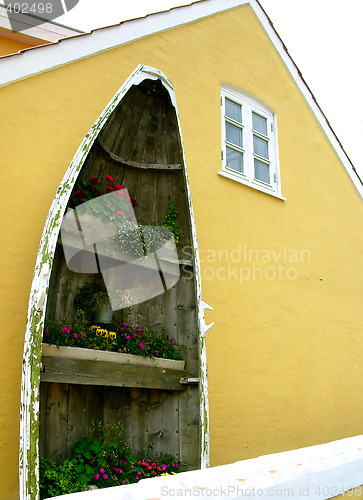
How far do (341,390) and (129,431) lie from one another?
3.30 metres

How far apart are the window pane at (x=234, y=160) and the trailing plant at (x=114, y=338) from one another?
97.4 inches

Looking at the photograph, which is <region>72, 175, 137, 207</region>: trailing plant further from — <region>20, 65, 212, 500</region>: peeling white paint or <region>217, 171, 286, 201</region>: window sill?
<region>217, 171, 286, 201</region>: window sill

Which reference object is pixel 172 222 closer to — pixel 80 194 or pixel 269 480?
pixel 80 194

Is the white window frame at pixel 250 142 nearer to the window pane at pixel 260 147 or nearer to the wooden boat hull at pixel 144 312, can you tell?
the window pane at pixel 260 147

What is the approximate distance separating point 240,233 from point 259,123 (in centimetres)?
173

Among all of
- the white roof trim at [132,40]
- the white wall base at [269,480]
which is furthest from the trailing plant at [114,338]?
the white roof trim at [132,40]

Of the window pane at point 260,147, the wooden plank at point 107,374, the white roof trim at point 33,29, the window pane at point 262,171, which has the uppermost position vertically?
the white roof trim at point 33,29

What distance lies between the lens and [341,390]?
6.10 metres

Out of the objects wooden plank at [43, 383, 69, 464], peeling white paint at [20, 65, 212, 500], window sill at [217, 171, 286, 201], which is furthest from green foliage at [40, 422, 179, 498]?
window sill at [217, 171, 286, 201]

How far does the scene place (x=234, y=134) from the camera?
19.6 feet

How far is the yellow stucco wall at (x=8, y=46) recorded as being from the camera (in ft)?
17.1

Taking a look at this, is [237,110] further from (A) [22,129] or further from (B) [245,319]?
(A) [22,129]

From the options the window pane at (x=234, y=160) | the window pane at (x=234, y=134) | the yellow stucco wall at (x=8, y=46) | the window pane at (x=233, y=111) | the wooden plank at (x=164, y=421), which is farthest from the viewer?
the window pane at (x=233, y=111)

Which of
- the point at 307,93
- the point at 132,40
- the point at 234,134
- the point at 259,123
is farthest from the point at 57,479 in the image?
the point at 307,93
